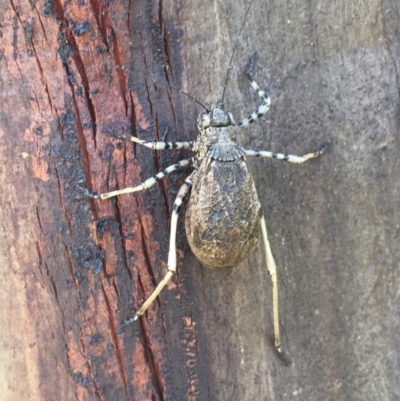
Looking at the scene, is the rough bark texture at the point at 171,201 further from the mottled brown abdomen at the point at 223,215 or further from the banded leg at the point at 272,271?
the mottled brown abdomen at the point at 223,215

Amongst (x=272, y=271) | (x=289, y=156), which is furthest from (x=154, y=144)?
(x=272, y=271)

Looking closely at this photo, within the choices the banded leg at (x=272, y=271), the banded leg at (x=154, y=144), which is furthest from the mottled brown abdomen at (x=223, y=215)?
the banded leg at (x=154, y=144)

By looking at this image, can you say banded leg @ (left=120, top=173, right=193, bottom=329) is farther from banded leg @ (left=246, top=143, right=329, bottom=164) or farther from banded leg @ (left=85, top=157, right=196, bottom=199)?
banded leg @ (left=246, top=143, right=329, bottom=164)

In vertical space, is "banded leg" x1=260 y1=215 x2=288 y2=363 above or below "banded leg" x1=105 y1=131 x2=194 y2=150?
below

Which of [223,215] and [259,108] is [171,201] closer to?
[223,215]

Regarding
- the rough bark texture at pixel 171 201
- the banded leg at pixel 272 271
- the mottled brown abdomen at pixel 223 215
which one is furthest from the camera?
the banded leg at pixel 272 271

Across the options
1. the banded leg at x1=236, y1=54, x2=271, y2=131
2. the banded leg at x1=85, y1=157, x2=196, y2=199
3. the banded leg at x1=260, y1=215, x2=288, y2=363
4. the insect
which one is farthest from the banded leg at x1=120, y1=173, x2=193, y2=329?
the banded leg at x1=236, y1=54, x2=271, y2=131
